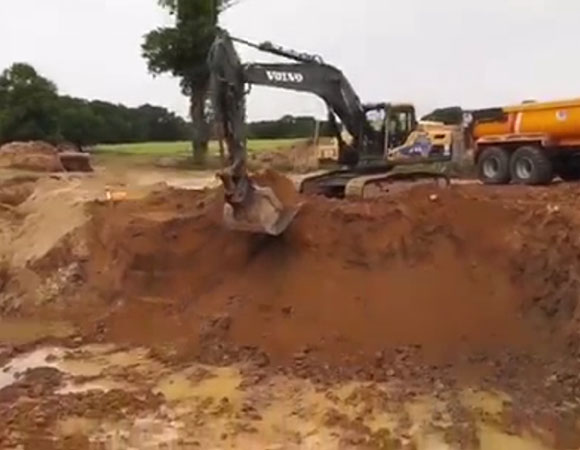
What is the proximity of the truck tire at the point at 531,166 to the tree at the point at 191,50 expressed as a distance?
17267 millimetres

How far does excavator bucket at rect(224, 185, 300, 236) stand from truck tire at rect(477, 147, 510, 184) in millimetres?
9935

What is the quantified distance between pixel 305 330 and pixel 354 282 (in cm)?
85

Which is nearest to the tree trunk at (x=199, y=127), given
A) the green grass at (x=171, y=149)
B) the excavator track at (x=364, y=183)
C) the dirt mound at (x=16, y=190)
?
the green grass at (x=171, y=149)

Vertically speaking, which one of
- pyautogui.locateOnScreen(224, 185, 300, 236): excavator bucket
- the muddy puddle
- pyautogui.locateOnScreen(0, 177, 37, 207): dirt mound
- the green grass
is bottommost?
the green grass

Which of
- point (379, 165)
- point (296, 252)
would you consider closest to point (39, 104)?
point (379, 165)

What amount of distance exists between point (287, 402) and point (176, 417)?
891 millimetres

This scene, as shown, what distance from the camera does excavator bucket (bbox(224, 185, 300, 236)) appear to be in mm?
10516

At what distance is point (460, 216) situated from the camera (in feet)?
33.4

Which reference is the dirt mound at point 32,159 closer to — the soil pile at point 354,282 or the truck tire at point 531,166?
the truck tire at point 531,166

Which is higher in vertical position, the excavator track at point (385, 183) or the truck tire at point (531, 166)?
the excavator track at point (385, 183)

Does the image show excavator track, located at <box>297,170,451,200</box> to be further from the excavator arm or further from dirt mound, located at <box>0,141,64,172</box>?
dirt mound, located at <box>0,141,64,172</box>

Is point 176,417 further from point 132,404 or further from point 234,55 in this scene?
point 234,55

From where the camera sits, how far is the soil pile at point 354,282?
9.09 m

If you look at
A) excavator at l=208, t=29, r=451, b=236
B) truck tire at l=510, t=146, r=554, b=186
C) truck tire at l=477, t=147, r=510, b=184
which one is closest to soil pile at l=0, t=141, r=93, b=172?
truck tire at l=477, t=147, r=510, b=184
